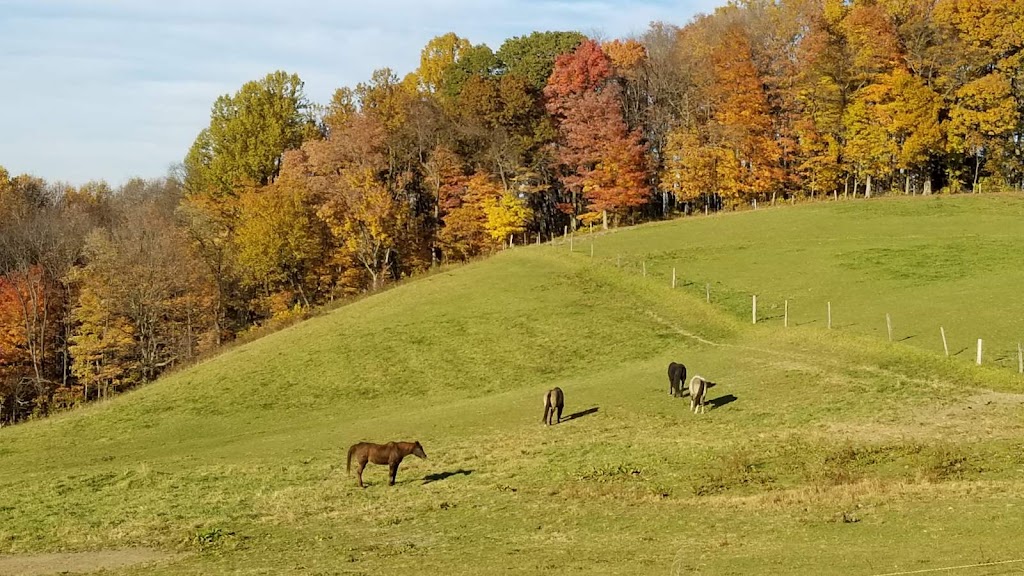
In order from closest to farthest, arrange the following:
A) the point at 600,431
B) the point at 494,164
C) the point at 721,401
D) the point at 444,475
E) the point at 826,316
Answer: the point at 444,475 → the point at 600,431 → the point at 721,401 → the point at 826,316 → the point at 494,164

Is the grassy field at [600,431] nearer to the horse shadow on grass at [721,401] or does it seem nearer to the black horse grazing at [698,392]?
the horse shadow on grass at [721,401]

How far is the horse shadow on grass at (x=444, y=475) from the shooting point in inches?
1043

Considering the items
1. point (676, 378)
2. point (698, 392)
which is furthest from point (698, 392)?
point (676, 378)

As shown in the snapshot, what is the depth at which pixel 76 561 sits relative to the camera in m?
19.5

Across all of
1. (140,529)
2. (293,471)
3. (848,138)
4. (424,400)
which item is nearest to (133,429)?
(424,400)

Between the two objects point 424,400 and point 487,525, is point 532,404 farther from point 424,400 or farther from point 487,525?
point 487,525

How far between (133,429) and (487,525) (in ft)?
92.0

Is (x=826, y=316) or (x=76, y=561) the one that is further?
(x=826, y=316)

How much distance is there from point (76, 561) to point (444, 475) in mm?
10473

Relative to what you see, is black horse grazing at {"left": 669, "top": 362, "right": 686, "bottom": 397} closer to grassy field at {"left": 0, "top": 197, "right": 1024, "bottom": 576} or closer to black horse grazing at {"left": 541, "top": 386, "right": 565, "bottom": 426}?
grassy field at {"left": 0, "top": 197, "right": 1024, "bottom": 576}

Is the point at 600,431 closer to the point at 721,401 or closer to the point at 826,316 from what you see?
A: the point at 721,401

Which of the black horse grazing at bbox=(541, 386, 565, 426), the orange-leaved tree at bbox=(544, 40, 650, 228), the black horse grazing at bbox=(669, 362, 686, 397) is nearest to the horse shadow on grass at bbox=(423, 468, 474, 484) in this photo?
the black horse grazing at bbox=(541, 386, 565, 426)

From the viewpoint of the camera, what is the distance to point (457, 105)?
97250 millimetres

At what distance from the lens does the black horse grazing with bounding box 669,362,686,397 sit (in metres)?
36.9
